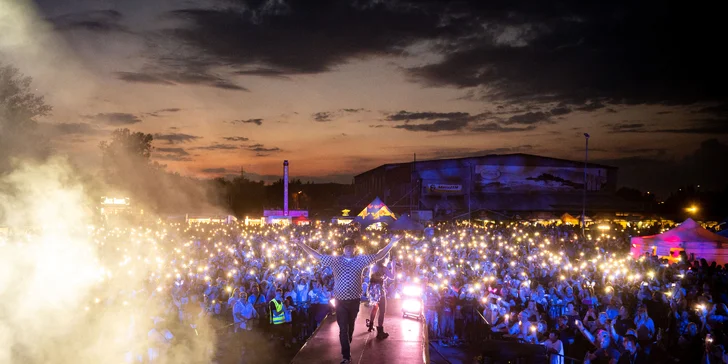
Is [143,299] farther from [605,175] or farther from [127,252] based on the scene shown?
[605,175]

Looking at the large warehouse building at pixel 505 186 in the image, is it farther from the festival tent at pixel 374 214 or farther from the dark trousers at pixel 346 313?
the dark trousers at pixel 346 313

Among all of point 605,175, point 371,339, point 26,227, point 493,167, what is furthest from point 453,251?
point 605,175

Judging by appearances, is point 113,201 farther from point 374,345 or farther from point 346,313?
point 346,313

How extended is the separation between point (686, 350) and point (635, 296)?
153 inches

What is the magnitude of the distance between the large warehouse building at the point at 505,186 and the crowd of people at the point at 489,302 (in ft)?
103

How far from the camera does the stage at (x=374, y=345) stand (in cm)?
670

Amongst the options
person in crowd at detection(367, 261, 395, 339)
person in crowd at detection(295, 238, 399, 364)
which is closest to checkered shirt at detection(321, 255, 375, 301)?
person in crowd at detection(295, 238, 399, 364)

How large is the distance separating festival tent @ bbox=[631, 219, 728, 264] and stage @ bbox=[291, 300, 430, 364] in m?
13.8

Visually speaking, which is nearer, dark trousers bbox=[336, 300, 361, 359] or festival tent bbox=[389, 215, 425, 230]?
dark trousers bbox=[336, 300, 361, 359]

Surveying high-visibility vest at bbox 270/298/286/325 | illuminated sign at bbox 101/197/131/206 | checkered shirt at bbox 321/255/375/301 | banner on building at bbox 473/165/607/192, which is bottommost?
high-visibility vest at bbox 270/298/286/325

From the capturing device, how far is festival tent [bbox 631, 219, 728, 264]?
17.6 meters

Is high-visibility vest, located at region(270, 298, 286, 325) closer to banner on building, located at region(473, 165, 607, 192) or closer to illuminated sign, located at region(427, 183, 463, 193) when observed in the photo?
illuminated sign, located at region(427, 183, 463, 193)

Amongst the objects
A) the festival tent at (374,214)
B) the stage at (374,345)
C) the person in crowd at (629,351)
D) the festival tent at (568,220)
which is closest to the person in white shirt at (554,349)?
the person in crowd at (629,351)

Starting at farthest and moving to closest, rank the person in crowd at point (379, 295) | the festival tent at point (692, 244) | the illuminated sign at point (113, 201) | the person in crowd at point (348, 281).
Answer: the illuminated sign at point (113, 201)
the festival tent at point (692, 244)
the person in crowd at point (379, 295)
the person in crowd at point (348, 281)
